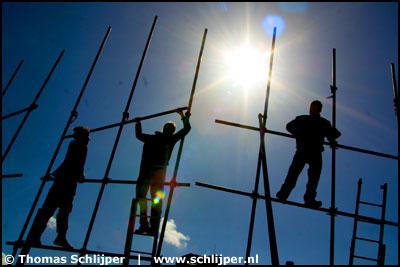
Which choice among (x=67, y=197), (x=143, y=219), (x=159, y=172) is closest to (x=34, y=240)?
(x=67, y=197)

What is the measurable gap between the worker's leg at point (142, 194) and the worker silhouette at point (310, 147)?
210cm

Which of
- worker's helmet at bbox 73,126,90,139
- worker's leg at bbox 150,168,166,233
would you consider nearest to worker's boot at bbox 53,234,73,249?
worker's leg at bbox 150,168,166,233

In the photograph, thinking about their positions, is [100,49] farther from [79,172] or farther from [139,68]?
[79,172]

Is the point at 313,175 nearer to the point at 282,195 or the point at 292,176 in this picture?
the point at 292,176

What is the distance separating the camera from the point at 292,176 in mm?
6172

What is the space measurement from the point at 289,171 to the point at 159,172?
2.11m

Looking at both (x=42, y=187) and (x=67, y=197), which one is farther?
(x=42, y=187)

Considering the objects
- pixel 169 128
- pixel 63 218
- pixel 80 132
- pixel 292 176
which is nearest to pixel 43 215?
pixel 63 218

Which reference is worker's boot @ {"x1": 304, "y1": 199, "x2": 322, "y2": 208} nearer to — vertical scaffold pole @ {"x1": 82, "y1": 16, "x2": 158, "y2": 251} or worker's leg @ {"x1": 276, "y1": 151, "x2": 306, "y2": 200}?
worker's leg @ {"x1": 276, "y1": 151, "x2": 306, "y2": 200}

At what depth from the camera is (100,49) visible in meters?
8.23

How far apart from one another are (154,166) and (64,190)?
5.09 feet

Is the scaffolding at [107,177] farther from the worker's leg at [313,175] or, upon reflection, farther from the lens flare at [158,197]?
the worker's leg at [313,175]

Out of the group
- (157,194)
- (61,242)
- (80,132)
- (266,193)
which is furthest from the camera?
(80,132)

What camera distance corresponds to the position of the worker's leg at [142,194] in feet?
Result: 19.1
